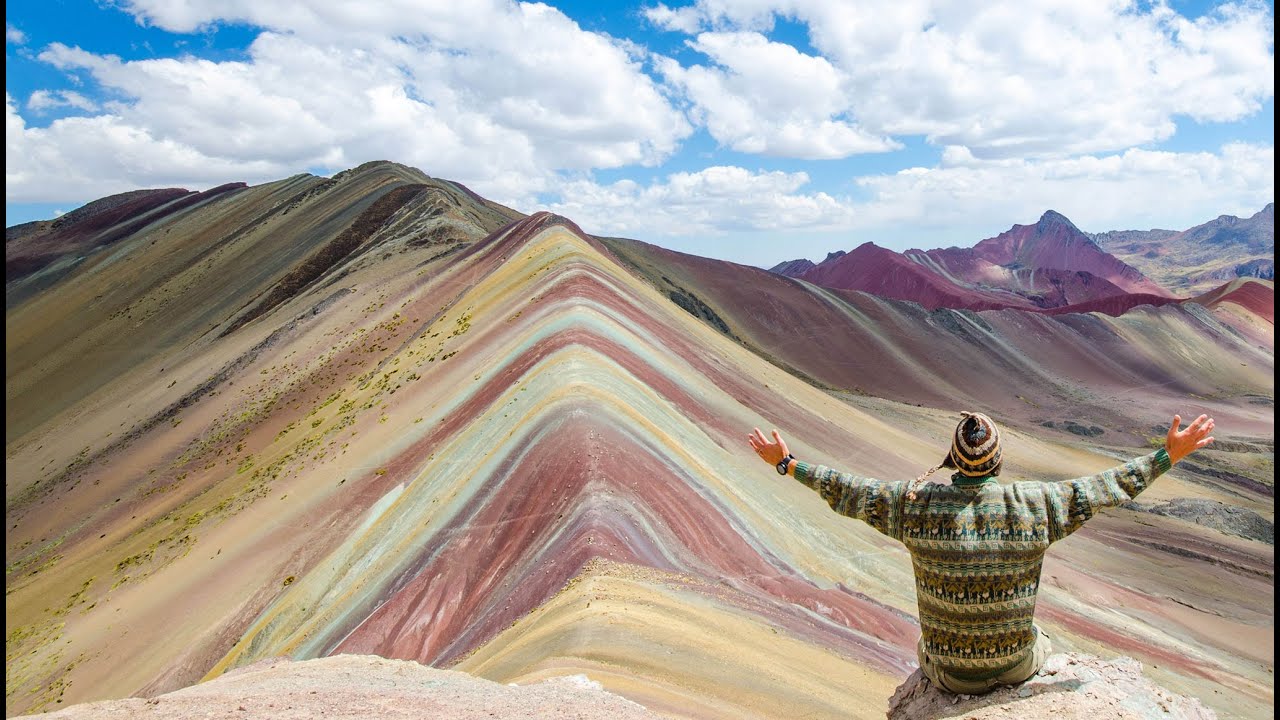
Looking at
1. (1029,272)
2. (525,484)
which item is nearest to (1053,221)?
(1029,272)

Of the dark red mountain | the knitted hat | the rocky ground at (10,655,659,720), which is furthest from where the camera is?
the dark red mountain

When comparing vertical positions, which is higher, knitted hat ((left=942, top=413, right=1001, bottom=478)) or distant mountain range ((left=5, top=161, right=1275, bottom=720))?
knitted hat ((left=942, top=413, right=1001, bottom=478))

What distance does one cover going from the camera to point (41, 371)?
4928cm

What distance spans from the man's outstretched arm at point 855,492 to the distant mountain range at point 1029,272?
283 feet

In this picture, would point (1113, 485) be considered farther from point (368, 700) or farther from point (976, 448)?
point (368, 700)

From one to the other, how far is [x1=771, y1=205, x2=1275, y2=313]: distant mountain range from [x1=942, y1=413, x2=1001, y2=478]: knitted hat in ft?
284

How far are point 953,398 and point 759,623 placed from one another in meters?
43.4

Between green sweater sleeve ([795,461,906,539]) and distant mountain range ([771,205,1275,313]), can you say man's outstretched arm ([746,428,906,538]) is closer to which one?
green sweater sleeve ([795,461,906,539])

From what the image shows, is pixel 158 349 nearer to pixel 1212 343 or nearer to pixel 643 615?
pixel 643 615

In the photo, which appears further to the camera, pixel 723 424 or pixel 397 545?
pixel 723 424

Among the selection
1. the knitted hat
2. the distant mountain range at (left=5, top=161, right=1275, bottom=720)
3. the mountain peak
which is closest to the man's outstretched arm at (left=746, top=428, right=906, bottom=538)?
the knitted hat

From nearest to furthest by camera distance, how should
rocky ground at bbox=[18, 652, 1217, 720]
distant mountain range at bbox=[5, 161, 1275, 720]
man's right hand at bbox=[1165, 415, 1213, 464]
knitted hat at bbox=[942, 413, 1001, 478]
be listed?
man's right hand at bbox=[1165, 415, 1213, 464]
knitted hat at bbox=[942, 413, 1001, 478]
rocky ground at bbox=[18, 652, 1217, 720]
distant mountain range at bbox=[5, 161, 1275, 720]

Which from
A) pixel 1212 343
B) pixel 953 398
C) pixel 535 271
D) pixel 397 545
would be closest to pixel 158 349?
pixel 535 271

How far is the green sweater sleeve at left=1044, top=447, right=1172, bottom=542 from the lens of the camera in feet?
13.5
